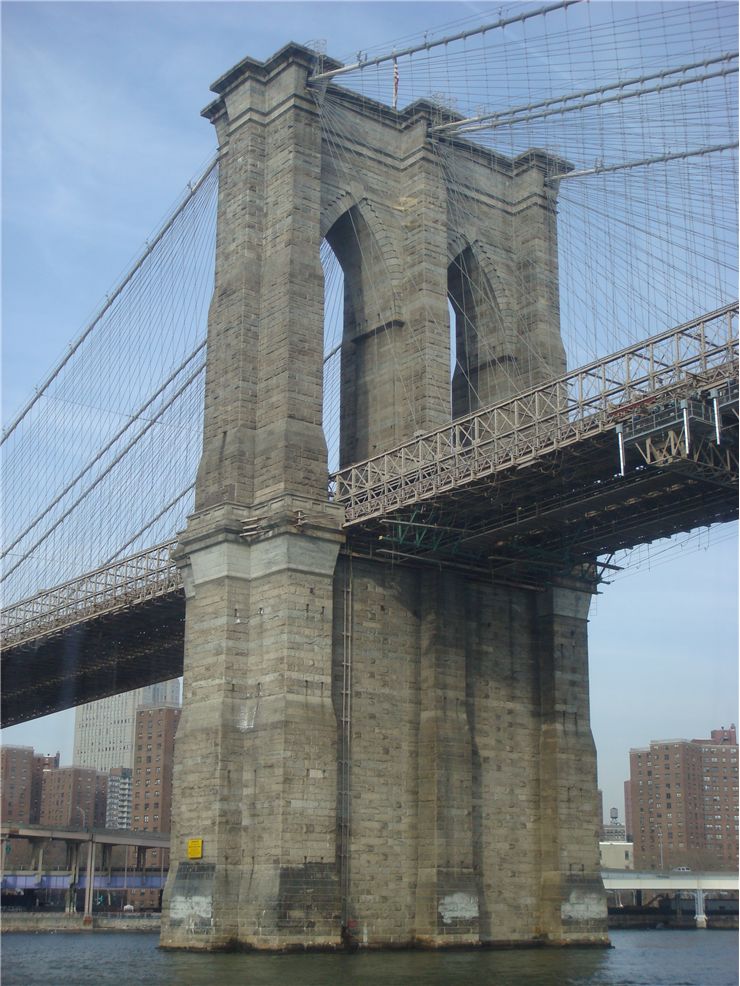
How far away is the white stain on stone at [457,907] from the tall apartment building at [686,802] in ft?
340

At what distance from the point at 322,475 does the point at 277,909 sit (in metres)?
16.7

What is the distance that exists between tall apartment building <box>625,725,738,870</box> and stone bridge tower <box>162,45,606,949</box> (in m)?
97.9

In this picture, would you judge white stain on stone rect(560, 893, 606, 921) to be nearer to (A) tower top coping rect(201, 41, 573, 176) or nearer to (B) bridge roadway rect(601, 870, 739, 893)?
(A) tower top coping rect(201, 41, 573, 176)

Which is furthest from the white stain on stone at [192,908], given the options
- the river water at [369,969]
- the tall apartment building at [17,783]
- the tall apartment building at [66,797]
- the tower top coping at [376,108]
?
the tall apartment building at [66,797]

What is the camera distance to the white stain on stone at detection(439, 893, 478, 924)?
50844 millimetres

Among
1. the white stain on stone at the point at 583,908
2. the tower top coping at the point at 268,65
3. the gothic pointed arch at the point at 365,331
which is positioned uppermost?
the tower top coping at the point at 268,65

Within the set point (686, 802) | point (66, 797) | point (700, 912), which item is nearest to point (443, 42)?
point (700, 912)

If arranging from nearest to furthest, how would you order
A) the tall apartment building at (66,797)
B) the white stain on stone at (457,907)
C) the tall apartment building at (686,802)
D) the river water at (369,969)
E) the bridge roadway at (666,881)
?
the river water at (369,969) → the white stain on stone at (457,907) → the bridge roadway at (666,881) → the tall apartment building at (686,802) → the tall apartment building at (66,797)

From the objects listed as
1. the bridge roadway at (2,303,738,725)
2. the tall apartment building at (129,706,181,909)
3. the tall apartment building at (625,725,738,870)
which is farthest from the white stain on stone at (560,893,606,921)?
the tall apartment building at (129,706,181,909)

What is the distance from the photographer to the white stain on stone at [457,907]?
50.8 meters

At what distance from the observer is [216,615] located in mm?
52062

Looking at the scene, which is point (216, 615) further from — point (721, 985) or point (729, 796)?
point (729, 796)

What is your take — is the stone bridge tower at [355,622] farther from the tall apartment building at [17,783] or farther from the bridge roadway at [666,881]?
the tall apartment building at [17,783]

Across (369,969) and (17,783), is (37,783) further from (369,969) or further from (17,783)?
(369,969)
